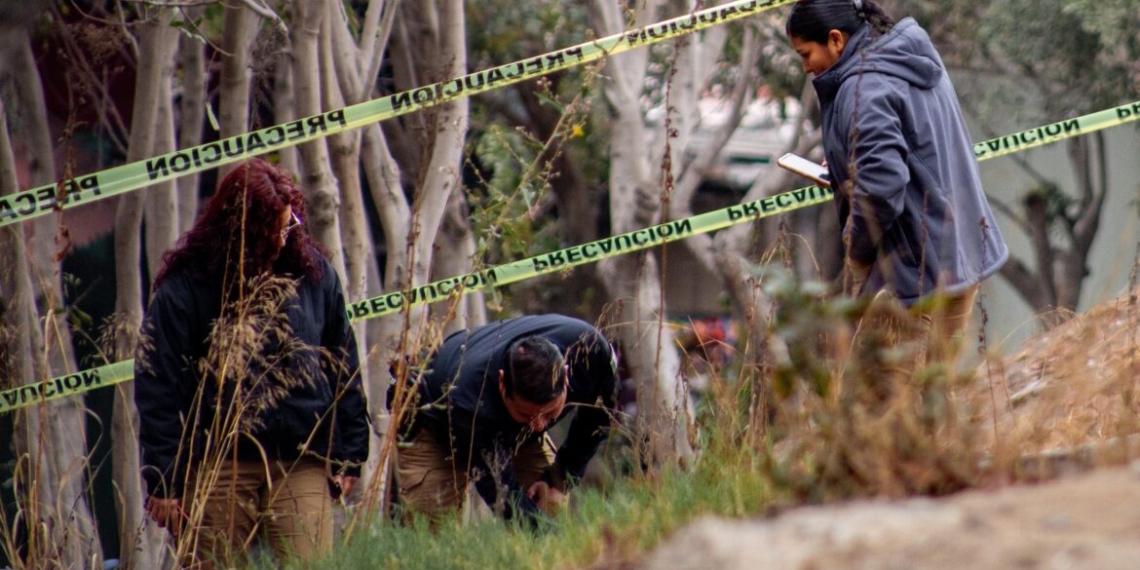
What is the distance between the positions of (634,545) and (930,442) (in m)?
0.65

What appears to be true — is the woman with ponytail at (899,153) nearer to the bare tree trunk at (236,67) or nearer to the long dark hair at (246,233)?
the long dark hair at (246,233)

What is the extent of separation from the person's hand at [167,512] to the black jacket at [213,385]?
0.10 feet

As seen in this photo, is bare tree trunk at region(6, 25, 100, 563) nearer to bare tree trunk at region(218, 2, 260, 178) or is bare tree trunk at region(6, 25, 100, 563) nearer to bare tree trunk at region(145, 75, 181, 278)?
bare tree trunk at region(145, 75, 181, 278)

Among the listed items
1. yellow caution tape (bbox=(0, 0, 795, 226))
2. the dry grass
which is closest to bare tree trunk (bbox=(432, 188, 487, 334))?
yellow caution tape (bbox=(0, 0, 795, 226))

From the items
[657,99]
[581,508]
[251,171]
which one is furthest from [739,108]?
[581,508]

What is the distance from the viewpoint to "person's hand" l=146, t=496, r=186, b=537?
472 cm

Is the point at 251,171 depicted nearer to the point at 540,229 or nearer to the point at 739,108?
the point at 739,108

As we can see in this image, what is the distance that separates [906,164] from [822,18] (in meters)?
0.52

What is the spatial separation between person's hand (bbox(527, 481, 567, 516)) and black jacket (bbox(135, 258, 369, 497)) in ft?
1.98

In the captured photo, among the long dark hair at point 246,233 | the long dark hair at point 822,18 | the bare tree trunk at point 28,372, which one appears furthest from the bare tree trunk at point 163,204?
the long dark hair at point 822,18

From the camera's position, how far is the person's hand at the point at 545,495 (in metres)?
5.16

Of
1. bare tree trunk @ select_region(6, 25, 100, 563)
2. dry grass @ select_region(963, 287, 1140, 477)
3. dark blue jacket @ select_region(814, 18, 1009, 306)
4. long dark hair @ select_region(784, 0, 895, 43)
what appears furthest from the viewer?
bare tree trunk @ select_region(6, 25, 100, 563)

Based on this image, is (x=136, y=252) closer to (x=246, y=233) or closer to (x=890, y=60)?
(x=246, y=233)

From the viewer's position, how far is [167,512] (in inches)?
187
